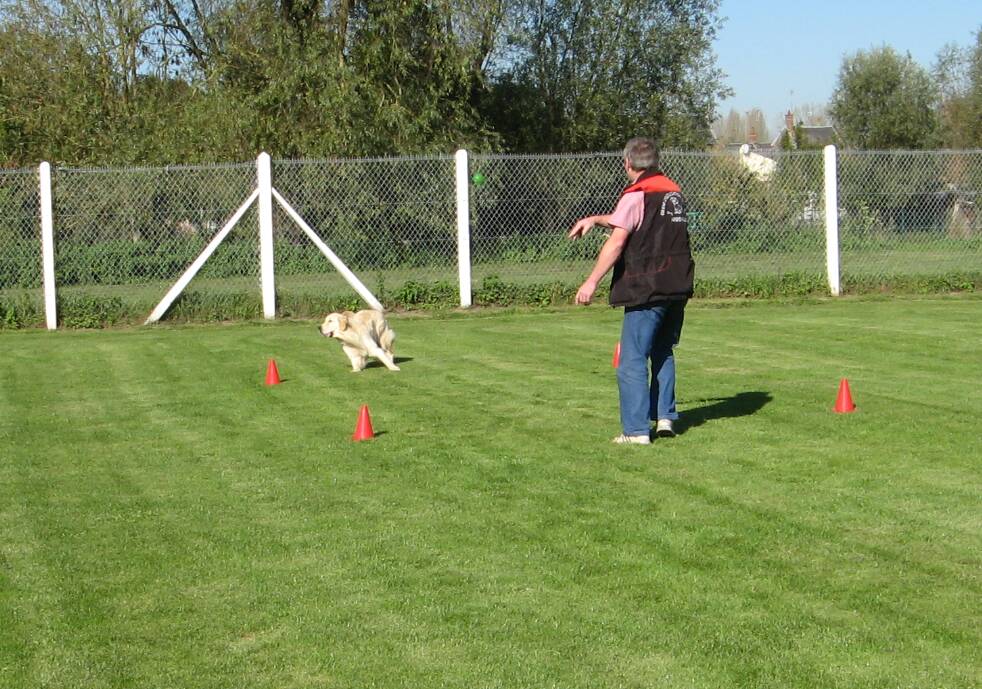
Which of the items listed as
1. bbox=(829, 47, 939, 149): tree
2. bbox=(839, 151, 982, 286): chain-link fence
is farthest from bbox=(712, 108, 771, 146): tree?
bbox=(839, 151, 982, 286): chain-link fence

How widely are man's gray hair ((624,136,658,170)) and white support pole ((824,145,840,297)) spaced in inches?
461

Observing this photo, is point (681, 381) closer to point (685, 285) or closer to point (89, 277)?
point (685, 285)

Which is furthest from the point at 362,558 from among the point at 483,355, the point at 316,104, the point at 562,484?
the point at 316,104

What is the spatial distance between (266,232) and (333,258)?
3.37ft

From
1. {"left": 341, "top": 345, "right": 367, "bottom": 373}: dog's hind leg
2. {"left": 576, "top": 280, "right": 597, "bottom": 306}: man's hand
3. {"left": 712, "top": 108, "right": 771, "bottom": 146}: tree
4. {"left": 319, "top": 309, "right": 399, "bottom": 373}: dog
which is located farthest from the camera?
{"left": 712, "top": 108, "right": 771, "bottom": 146}: tree

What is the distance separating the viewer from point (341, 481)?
7203 mm

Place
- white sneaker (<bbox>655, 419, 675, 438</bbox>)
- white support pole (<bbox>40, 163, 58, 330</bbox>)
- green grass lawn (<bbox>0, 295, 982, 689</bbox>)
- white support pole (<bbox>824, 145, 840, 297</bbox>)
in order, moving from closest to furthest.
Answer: green grass lawn (<bbox>0, 295, 982, 689</bbox>) → white sneaker (<bbox>655, 419, 675, 438</bbox>) → white support pole (<bbox>40, 163, 58, 330</bbox>) → white support pole (<bbox>824, 145, 840, 297</bbox>)

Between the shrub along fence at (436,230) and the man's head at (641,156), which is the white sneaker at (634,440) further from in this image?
the shrub along fence at (436,230)

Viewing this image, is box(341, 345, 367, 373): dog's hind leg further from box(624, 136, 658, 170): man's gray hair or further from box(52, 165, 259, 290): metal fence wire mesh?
box(52, 165, 259, 290): metal fence wire mesh

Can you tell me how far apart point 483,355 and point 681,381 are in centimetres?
283

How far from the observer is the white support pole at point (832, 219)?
62.2 feet

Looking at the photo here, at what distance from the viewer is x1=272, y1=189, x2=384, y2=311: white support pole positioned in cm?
1806

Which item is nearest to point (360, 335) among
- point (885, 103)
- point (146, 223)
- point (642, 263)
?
point (642, 263)

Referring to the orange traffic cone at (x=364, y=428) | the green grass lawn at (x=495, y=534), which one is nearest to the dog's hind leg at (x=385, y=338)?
the green grass lawn at (x=495, y=534)
